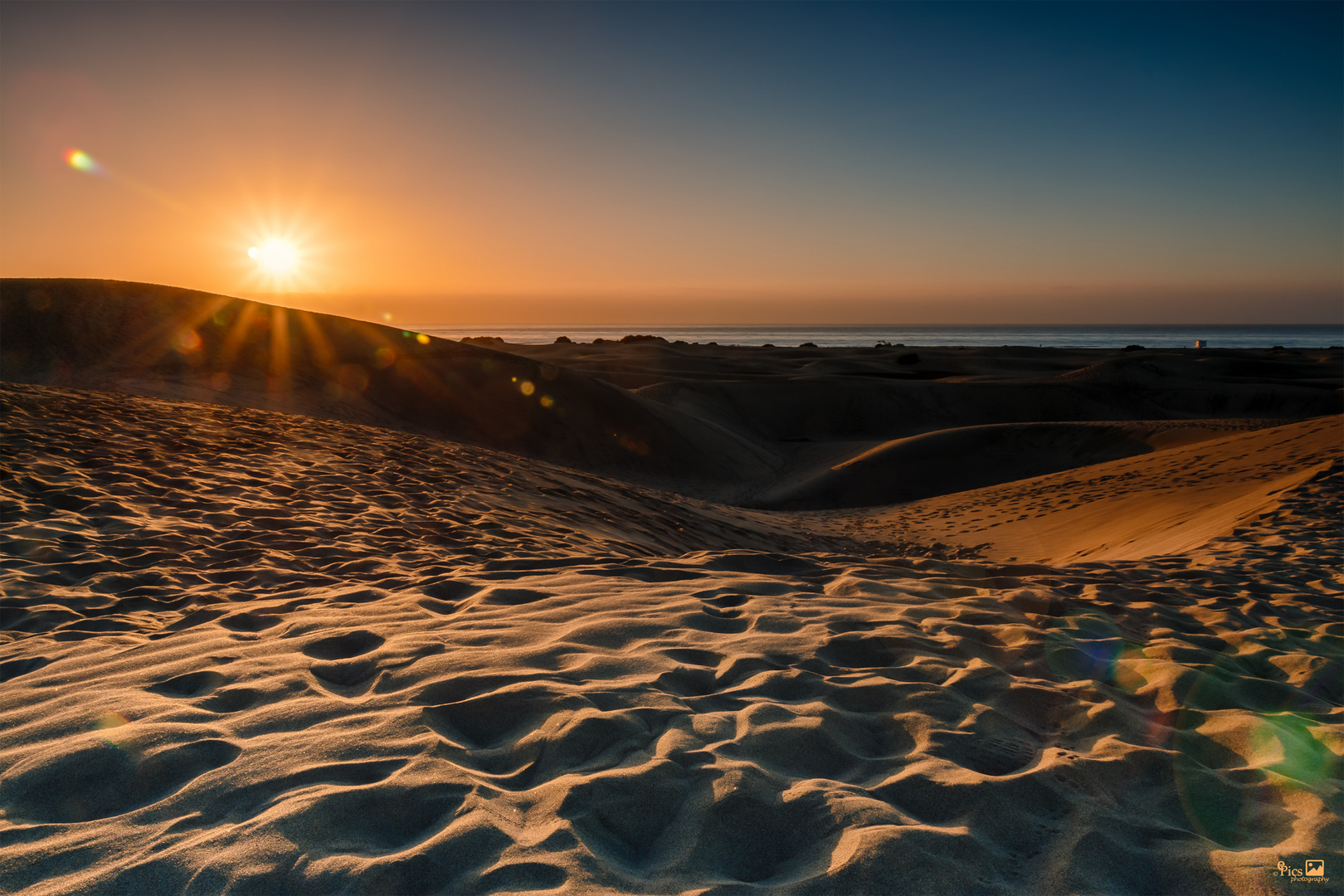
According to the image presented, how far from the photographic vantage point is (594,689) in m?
3.19

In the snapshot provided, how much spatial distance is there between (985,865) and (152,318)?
22.1 m

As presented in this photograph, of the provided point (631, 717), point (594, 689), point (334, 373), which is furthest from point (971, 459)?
point (631, 717)

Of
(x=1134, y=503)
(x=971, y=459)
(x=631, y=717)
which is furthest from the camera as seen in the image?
(x=971, y=459)

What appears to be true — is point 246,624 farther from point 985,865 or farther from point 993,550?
point 993,550

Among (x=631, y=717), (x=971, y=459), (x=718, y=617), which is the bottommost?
(x=971, y=459)

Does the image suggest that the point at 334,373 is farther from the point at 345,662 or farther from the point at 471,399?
the point at 345,662

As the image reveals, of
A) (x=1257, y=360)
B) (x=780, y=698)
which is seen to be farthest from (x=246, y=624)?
(x=1257, y=360)
